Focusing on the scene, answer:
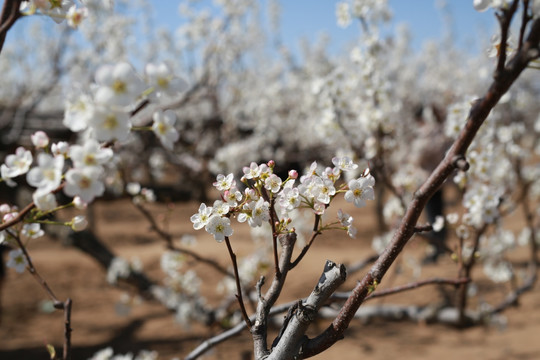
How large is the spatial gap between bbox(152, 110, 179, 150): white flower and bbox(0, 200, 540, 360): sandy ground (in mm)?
2270

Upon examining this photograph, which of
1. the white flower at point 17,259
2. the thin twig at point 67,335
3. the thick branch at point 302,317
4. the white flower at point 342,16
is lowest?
the thick branch at point 302,317

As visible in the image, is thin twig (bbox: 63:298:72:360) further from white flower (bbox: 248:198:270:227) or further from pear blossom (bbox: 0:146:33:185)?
white flower (bbox: 248:198:270:227)

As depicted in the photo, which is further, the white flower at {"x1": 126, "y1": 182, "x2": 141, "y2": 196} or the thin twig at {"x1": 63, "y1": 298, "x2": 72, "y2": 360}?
the white flower at {"x1": 126, "y1": 182, "x2": 141, "y2": 196}

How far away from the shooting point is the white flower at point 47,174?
2.59ft

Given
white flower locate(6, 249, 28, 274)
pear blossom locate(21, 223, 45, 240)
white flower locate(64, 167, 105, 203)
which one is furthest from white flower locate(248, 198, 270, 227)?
white flower locate(6, 249, 28, 274)

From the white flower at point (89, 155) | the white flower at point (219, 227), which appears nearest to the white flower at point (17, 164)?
the white flower at point (89, 155)

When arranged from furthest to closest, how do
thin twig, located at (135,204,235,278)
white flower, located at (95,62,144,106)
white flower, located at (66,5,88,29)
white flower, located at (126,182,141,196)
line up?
white flower, located at (126,182,141,196), thin twig, located at (135,204,235,278), white flower, located at (66,5,88,29), white flower, located at (95,62,144,106)

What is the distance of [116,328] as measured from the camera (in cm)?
561

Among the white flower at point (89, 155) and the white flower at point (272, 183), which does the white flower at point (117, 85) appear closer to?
the white flower at point (89, 155)

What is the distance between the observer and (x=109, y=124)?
30.0 inches

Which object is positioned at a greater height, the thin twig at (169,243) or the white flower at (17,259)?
the thin twig at (169,243)

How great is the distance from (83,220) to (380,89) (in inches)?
88.2

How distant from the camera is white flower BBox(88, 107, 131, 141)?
2.46ft

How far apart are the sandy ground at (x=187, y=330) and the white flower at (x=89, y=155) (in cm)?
234
